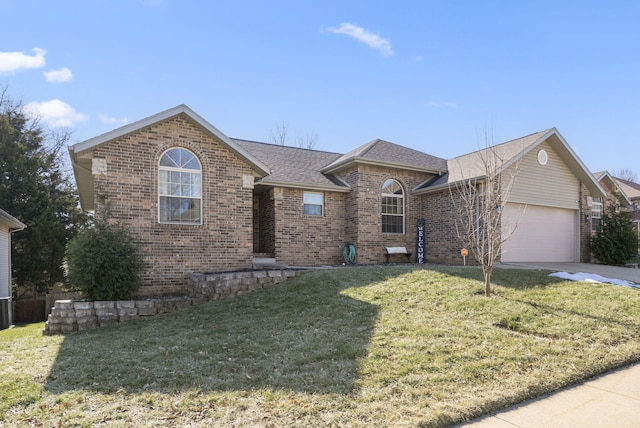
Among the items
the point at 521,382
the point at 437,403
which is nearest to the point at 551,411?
the point at 521,382

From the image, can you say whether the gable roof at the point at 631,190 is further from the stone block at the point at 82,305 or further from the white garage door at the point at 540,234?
the stone block at the point at 82,305

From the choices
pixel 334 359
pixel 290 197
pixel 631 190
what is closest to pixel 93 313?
pixel 334 359

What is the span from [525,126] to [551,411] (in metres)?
15.2

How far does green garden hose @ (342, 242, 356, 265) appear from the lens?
14.9m

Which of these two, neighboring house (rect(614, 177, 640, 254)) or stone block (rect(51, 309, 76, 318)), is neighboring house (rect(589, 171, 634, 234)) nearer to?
neighboring house (rect(614, 177, 640, 254))

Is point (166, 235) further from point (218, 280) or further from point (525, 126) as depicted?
point (525, 126)

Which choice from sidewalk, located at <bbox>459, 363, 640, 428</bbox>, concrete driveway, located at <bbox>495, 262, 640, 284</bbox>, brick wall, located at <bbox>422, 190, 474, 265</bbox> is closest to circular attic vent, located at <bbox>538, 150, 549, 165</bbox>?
brick wall, located at <bbox>422, 190, 474, 265</bbox>

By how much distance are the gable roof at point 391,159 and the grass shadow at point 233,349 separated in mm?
6974

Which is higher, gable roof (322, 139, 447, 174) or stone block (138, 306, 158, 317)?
gable roof (322, 139, 447, 174)

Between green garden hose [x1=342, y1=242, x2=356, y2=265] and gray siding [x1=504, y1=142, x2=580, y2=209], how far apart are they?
592 cm

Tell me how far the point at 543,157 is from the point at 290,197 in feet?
31.9

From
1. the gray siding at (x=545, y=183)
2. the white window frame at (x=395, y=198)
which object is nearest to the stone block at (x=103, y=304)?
the white window frame at (x=395, y=198)

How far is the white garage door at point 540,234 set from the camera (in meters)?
14.5

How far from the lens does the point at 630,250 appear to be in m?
16.7
